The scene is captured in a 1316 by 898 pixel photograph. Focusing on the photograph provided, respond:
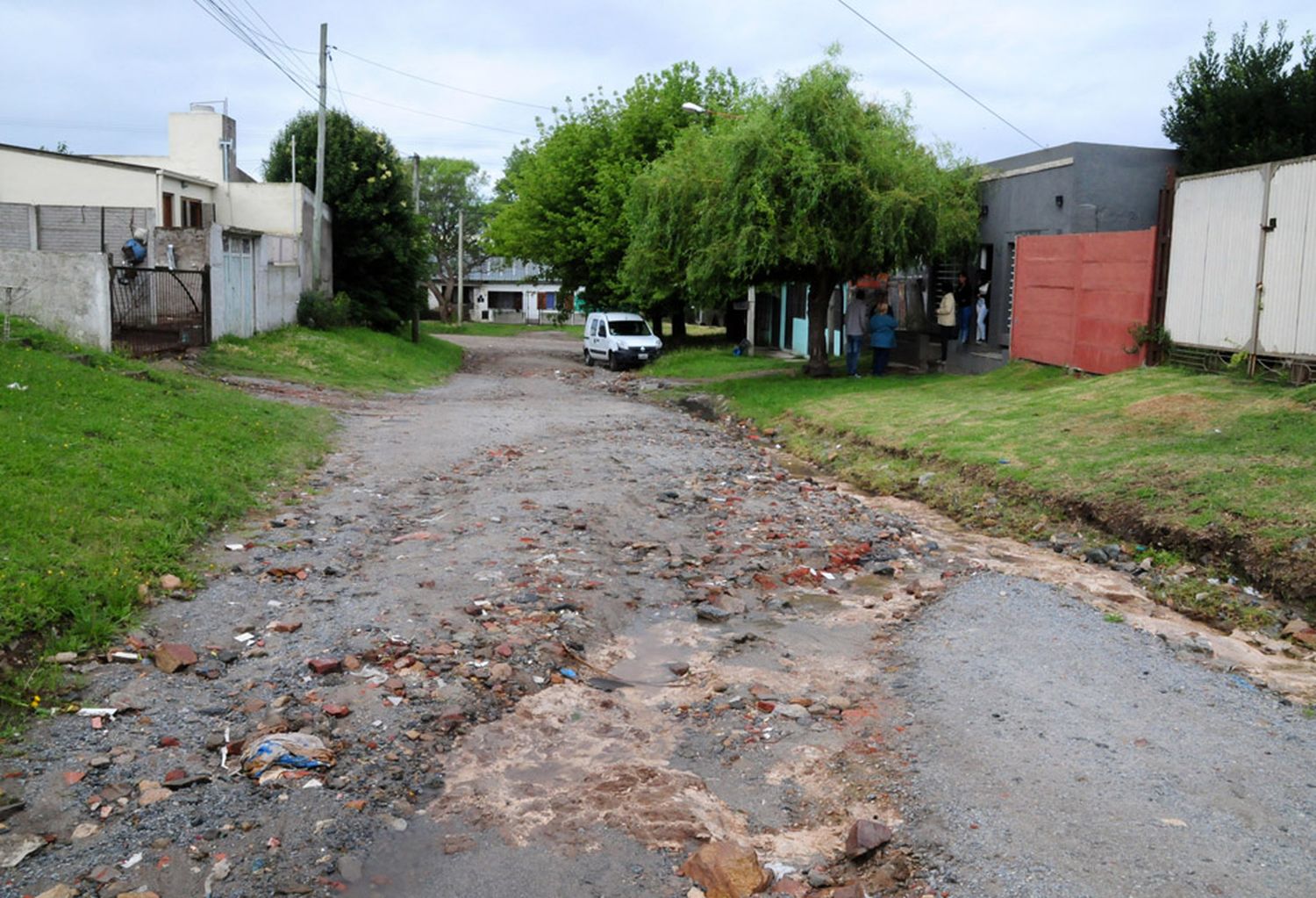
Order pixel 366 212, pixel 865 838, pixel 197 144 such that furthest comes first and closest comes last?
pixel 366 212
pixel 197 144
pixel 865 838

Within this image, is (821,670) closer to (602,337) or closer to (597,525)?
(597,525)

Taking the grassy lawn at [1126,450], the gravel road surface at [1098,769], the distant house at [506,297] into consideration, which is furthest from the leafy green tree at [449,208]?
the gravel road surface at [1098,769]

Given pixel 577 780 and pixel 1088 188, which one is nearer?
pixel 577 780

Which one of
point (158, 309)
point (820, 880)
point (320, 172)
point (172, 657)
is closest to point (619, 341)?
point (320, 172)

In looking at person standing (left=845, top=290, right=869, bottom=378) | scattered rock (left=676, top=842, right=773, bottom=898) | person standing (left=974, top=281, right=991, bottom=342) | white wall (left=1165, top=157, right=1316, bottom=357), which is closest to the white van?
person standing (left=845, top=290, right=869, bottom=378)

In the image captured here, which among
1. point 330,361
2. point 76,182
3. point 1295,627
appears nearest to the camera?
point 1295,627

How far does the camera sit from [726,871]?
4.57 m

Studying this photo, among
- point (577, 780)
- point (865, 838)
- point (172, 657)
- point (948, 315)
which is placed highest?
point (948, 315)

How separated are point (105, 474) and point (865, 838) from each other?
23.6 ft

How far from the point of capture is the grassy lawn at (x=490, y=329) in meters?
62.2

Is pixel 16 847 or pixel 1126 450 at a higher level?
pixel 1126 450

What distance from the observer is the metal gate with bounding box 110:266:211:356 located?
19.3m

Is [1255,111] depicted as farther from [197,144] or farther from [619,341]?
[197,144]

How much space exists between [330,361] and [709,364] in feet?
35.3
